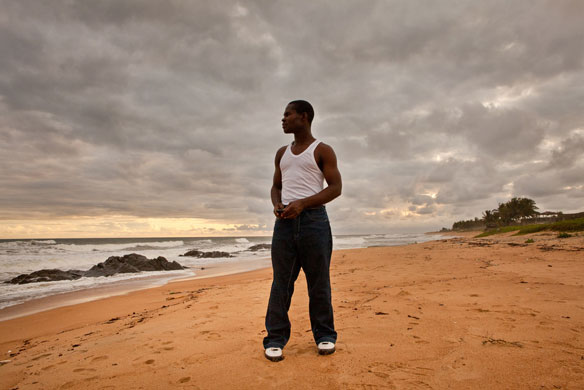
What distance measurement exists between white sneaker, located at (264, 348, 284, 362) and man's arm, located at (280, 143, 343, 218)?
118 centimetres

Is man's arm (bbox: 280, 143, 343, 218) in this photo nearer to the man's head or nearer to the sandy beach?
the man's head

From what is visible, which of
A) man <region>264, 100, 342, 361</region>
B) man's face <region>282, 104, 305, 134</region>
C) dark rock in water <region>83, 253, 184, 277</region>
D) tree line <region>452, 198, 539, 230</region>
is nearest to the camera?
man <region>264, 100, 342, 361</region>

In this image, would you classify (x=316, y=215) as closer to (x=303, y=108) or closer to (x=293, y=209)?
(x=293, y=209)

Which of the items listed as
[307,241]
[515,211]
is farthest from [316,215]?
[515,211]

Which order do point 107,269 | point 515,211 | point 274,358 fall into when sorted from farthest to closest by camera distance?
point 515,211
point 107,269
point 274,358

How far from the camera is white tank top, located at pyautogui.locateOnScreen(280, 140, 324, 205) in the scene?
9.54 ft

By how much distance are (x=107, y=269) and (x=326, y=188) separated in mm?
13963

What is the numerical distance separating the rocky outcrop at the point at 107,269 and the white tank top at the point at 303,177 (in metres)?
12.6

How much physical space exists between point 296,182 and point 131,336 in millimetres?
2832

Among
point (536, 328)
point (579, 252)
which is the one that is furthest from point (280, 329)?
point (579, 252)

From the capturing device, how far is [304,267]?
2.92 metres

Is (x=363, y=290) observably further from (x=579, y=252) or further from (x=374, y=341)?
(x=579, y=252)

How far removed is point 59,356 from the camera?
132 inches

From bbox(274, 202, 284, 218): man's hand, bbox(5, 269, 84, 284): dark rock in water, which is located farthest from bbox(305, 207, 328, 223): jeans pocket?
bbox(5, 269, 84, 284): dark rock in water
